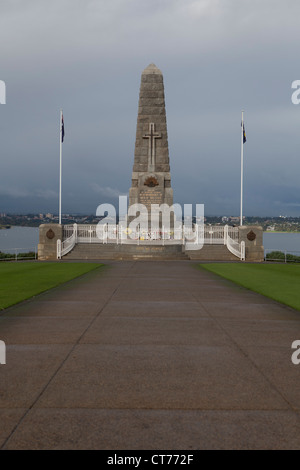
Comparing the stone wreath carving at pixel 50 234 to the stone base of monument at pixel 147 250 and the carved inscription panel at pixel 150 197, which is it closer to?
the stone base of monument at pixel 147 250

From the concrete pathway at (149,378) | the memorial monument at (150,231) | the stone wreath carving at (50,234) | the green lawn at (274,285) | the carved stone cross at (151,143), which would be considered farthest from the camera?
the carved stone cross at (151,143)

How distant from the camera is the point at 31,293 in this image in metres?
13.7

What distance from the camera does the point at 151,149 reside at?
41312 millimetres

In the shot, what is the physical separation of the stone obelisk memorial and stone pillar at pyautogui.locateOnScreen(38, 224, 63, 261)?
29.1ft

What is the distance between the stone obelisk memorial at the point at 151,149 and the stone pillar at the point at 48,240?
8.88m

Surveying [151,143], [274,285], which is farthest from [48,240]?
[274,285]

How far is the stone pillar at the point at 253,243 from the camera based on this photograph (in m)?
34.4

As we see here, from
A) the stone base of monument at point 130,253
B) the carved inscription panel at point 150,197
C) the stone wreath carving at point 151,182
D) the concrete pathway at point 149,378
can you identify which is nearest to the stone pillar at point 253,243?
the stone base of monument at point 130,253

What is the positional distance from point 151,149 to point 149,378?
120 feet

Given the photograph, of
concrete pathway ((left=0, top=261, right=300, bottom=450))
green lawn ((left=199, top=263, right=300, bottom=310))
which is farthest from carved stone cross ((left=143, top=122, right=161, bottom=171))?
concrete pathway ((left=0, top=261, right=300, bottom=450))

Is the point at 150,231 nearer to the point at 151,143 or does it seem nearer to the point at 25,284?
the point at 151,143

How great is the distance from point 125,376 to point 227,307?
6173 mm

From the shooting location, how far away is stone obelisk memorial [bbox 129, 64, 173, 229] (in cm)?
4109

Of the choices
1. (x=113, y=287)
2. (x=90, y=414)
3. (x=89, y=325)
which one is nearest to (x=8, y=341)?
(x=89, y=325)
